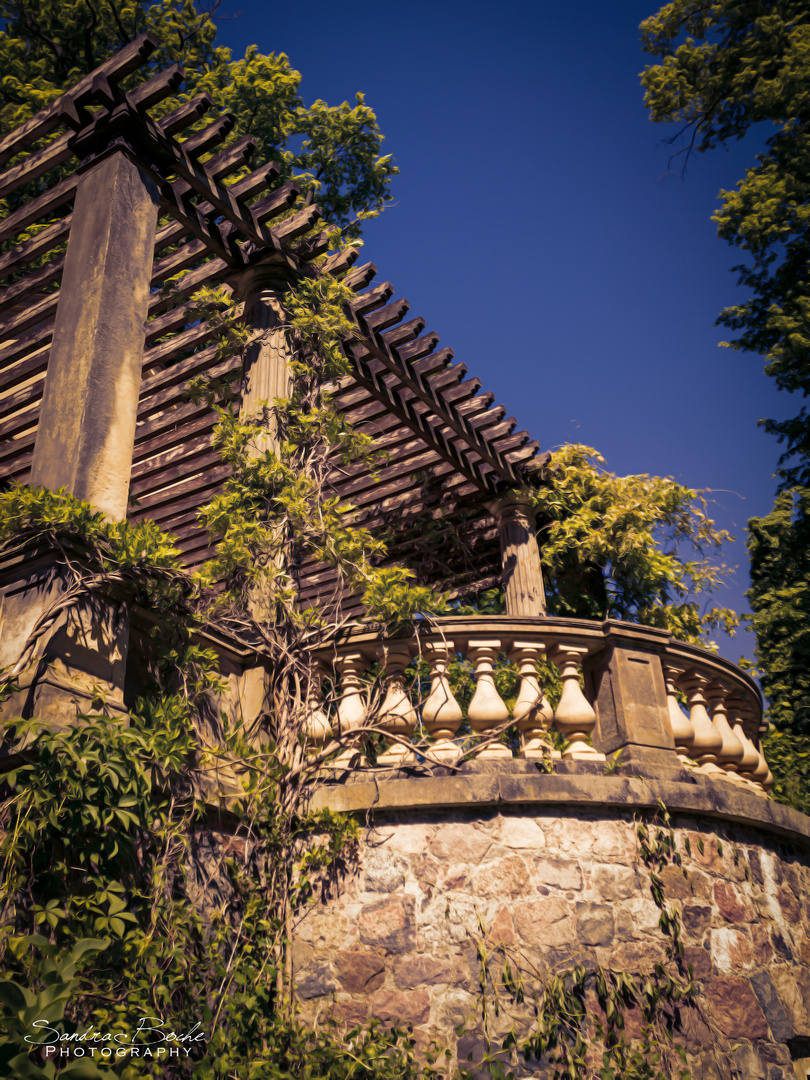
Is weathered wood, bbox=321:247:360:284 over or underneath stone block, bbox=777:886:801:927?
over

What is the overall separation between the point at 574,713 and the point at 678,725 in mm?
724

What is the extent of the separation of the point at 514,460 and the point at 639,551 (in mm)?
1641

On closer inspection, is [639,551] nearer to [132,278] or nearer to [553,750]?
[553,750]

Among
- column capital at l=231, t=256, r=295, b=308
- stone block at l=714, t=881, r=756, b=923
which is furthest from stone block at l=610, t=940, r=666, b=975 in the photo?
column capital at l=231, t=256, r=295, b=308

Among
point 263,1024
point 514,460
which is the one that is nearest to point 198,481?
point 514,460

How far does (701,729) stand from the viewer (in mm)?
5016

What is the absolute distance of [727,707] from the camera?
18.4ft

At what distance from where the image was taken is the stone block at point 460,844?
418cm

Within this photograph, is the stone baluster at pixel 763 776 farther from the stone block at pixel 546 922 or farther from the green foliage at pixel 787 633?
the green foliage at pixel 787 633

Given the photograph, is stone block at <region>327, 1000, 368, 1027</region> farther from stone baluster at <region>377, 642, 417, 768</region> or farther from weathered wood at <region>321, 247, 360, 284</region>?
weathered wood at <region>321, 247, 360, 284</region>

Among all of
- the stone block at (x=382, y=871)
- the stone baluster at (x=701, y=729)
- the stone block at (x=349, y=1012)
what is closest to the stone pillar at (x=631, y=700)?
the stone baluster at (x=701, y=729)

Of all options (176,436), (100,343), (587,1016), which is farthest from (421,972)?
(176,436)

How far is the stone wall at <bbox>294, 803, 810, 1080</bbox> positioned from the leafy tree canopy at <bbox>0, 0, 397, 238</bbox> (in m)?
10.2

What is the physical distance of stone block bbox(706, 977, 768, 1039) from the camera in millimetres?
4105
